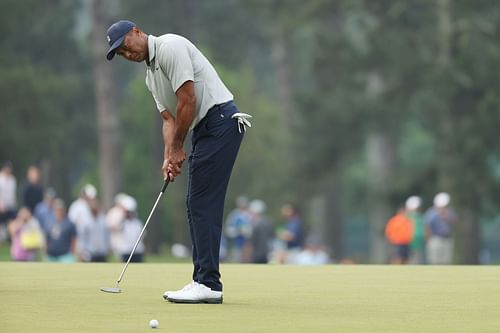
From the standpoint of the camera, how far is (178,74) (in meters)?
10.8

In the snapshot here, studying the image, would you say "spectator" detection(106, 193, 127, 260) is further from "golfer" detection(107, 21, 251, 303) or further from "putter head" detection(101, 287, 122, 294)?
"golfer" detection(107, 21, 251, 303)

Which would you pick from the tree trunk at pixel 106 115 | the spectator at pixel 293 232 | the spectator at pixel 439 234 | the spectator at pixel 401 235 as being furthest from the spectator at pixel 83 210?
the tree trunk at pixel 106 115

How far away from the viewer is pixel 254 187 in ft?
181

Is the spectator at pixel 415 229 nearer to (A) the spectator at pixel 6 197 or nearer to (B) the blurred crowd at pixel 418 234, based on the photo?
(B) the blurred crowd at pixel 418 234

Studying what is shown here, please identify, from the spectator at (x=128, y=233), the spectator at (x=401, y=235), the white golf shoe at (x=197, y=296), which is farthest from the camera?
the spectator at (x=401, y=235)

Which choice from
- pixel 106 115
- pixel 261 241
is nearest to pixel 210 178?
pixel 261 241

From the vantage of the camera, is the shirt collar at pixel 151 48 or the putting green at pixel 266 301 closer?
the putting green at pixel 266 301

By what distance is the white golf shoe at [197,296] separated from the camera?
434 inches

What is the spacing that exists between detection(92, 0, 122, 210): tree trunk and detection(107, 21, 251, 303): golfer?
34.1 meters

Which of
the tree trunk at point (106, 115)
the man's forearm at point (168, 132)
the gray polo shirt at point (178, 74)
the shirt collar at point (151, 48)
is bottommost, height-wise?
the man's forearm at point (168, 132)

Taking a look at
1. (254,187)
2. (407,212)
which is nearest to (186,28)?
(254,187)

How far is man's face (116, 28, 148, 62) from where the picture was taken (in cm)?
1089

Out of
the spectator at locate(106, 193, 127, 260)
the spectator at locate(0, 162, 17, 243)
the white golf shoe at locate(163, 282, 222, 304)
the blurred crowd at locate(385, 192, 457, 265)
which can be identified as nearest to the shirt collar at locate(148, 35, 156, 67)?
the white golf shoe at locate(163, 282, 222, 304)

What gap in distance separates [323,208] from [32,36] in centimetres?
1324
